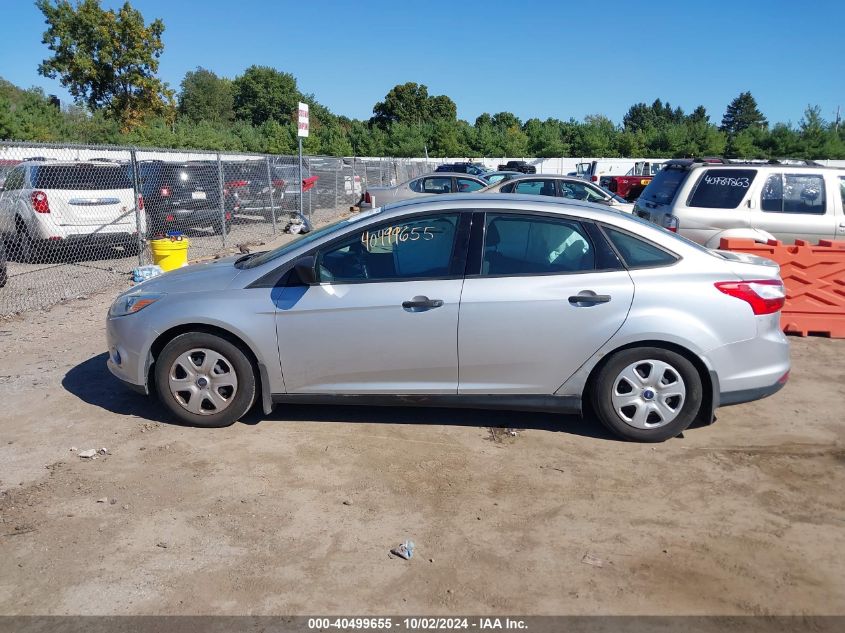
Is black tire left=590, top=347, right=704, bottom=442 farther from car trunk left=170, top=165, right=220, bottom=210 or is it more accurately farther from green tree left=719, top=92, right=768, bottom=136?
green tree left=719, top=92, right=768, bottom=136

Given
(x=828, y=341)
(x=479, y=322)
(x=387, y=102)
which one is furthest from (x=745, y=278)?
(x=387, y=102)

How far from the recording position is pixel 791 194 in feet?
29.5

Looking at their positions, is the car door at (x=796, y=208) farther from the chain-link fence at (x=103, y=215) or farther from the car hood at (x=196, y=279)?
the car hood at (x=196, y=279)

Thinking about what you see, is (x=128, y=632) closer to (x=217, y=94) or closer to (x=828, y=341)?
(x=828, y=341)

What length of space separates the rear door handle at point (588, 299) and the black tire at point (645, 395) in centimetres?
38

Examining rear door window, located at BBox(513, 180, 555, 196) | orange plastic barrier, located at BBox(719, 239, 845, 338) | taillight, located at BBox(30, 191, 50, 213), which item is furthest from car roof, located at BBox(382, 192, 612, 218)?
rear door window, located at BBox(513, 180, 555, 196)

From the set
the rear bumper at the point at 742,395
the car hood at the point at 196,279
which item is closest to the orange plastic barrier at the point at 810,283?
the rear bumper at the point at 742,395

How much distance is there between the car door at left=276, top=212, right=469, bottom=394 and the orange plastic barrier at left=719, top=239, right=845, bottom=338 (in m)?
4.40

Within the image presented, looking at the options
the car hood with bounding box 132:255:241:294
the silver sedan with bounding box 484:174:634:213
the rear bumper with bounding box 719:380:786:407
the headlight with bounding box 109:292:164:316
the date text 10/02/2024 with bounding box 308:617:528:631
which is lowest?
the date text 10/02/2024 with bounding box 308:617:528:631

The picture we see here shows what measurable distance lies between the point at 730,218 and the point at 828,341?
2048mm

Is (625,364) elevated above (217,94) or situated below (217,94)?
below

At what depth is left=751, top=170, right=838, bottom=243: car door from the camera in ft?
29.4

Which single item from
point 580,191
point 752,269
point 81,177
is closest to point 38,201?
point 81,177

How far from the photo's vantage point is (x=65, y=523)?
3848mm
